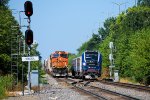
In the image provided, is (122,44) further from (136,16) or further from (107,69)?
(136,16)

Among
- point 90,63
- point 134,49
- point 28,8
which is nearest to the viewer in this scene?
point 28,8

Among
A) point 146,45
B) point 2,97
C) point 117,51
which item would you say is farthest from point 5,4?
point 2,97

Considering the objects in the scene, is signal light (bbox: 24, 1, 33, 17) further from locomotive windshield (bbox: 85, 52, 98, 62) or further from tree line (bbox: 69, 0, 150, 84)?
locomotive windshield (bbox: 85, 52, 98, 62)

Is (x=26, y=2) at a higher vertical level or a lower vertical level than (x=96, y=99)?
higher

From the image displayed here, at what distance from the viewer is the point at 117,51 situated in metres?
67.2

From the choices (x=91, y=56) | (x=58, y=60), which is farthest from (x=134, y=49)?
(x=58, y=60)

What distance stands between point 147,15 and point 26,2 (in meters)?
79.8

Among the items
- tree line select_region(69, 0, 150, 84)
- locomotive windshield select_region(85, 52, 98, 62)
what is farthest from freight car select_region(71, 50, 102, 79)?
tree line select_region(69, 0, 150, 84)

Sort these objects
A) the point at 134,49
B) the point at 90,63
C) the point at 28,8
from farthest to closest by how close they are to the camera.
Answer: the point at 90,63, the point at 134,49, the point at 28,8

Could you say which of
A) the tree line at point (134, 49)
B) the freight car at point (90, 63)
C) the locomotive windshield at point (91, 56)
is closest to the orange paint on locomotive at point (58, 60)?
the tree line at point (134, 49)

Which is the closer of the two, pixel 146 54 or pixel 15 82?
pixel 15 82

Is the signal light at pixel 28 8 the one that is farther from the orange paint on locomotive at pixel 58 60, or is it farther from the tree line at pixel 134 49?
the orange paint on locomotive at pixel 58 60

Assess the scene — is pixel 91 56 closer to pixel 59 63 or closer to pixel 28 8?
pixel 59 63

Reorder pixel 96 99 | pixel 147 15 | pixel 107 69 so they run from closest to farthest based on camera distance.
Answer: pixel 96 99
pixel 107 69
pixel 147 15
